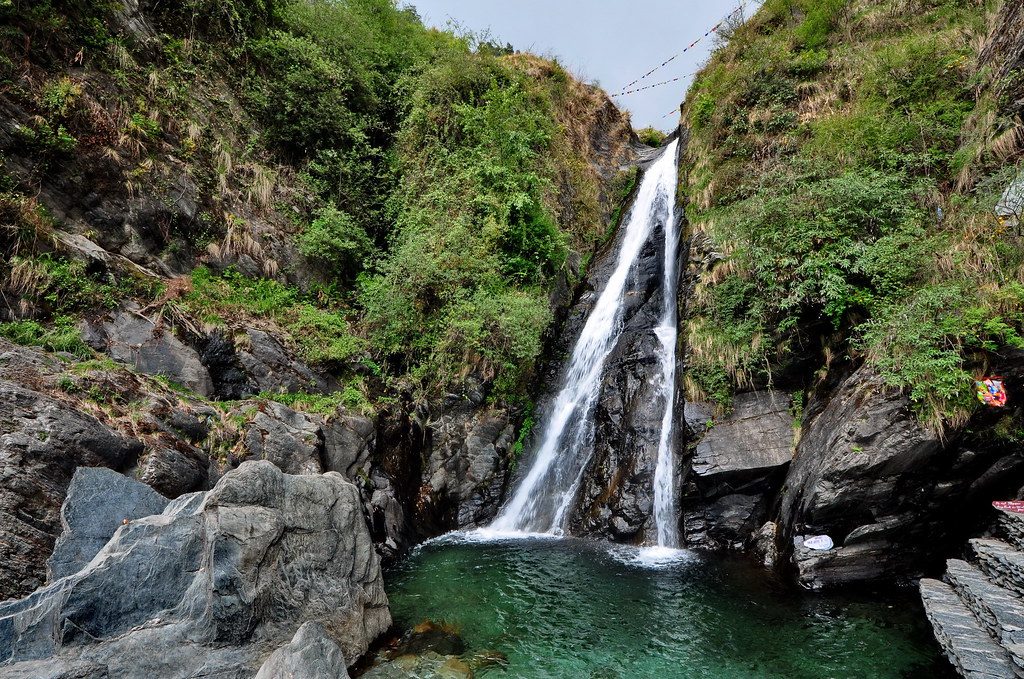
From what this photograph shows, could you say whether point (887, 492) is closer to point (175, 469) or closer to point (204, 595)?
point (204, 595)

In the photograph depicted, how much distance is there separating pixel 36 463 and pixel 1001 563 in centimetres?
1066

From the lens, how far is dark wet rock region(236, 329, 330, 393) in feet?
28.9

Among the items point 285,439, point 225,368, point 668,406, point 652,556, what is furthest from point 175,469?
point 668,406

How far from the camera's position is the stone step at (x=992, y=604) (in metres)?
4.64

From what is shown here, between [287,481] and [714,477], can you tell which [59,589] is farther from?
[714,477]

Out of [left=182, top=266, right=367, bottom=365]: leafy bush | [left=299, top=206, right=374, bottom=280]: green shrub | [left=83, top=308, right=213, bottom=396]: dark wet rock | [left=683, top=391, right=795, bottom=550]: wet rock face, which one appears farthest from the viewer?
[left=299, top=206, right=374, bottom=280]: green shrub

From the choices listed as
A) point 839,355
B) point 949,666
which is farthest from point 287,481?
point 839,355

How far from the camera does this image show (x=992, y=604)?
204 inches

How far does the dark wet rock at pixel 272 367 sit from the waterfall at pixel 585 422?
16.0 feet

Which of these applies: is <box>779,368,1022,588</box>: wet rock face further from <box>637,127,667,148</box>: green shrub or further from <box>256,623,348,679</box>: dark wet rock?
<box>637,127,667,148</box>: green shrub

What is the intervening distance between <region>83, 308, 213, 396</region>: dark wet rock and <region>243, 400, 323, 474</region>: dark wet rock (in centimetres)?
114

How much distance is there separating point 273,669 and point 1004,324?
31.3ft

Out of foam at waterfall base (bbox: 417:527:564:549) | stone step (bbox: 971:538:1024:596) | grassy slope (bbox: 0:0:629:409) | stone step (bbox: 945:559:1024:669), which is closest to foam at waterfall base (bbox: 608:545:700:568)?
foam at waterfall base (bbox: 417:527:564:549)

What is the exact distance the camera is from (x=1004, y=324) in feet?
21.6
